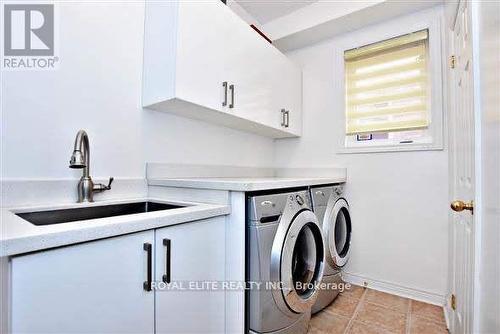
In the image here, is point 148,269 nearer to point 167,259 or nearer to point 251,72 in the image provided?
point 167,259

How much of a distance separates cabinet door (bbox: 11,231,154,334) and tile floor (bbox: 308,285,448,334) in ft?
4.03

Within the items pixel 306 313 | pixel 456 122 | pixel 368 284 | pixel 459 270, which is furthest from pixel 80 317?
pixel 368 284

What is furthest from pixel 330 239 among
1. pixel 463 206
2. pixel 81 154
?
pixel 81 154

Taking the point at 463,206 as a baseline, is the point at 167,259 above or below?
below

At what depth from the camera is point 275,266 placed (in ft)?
4.15

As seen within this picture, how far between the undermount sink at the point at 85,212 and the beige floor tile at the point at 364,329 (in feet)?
4.35

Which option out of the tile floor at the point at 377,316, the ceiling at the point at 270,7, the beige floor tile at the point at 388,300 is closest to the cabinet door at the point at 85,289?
the tile floor at the point at 377,316

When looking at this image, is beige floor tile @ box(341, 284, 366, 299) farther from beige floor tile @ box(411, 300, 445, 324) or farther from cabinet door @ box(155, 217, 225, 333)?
cabinet door @ box(155, 217, 225, 333)

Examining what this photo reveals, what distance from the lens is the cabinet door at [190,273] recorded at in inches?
37.9

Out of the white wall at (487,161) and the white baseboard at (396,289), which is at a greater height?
the white wall at (487,161)

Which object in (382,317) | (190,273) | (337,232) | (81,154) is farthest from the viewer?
(337,232)

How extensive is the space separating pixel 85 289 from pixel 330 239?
150 cm

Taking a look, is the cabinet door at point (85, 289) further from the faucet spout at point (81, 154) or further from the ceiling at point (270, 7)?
the ceiling at point (270, 7)

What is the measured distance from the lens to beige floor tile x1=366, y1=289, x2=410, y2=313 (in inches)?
75.2
